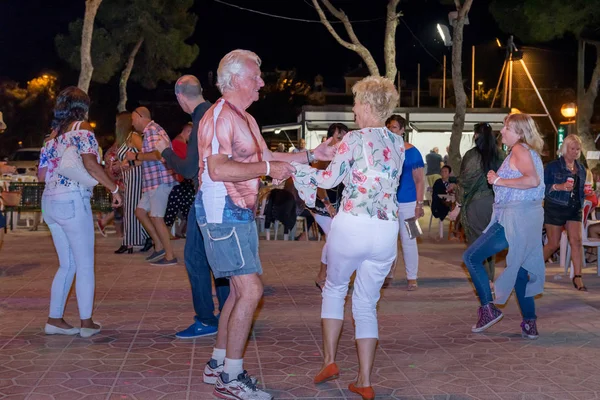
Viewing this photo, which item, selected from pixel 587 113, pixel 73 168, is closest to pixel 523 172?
pixel 73 168

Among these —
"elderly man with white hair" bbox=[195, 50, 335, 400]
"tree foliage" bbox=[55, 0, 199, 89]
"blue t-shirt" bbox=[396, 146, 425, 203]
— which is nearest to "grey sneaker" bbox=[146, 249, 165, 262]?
"blue t-shirt" bbox=[396, 146, 425, 203]

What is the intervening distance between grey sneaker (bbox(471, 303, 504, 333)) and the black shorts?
290 centimetres

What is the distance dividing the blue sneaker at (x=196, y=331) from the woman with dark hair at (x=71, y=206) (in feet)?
2.26

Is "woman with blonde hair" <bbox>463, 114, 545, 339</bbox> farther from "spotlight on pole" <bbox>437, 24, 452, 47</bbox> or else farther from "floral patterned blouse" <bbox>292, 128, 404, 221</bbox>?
"spotlight on pole" <bbox>437, 24, 452, 47</bbox>

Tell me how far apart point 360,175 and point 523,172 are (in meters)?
2.14

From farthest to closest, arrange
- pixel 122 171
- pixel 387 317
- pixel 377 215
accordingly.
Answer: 1. pixel 122 171
2. pixel 387 317
3. pixel 377 215

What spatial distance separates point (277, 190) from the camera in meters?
13.2

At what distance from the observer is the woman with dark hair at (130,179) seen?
418 inches

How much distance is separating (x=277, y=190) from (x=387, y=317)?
20.9ft

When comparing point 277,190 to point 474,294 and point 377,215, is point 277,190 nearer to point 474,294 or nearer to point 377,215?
point 474,294

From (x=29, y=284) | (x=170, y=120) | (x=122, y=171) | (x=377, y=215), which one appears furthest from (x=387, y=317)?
(x=170, y=120)

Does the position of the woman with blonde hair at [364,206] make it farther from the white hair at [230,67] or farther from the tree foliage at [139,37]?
the tree foliage at [139,37]

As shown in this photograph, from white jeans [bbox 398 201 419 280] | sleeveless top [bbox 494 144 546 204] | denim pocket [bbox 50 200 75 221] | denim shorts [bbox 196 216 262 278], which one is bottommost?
white jeans [bbox 398 201 419 280]

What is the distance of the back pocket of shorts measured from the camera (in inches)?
177
